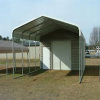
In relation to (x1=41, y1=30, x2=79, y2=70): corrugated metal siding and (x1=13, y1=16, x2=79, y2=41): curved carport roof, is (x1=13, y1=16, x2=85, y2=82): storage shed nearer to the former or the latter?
(x1=41, y1=30, x2=79, y2=70): corrugated metal siding

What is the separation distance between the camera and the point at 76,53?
16.7 metres

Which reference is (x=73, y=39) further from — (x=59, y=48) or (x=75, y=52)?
(x=59, y=48)

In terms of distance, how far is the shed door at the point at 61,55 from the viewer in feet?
55.6

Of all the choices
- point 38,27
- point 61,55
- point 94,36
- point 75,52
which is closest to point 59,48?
point 61,55

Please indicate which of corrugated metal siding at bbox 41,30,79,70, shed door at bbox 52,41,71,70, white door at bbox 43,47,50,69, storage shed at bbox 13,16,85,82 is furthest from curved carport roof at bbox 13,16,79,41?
shed door at bbox 52,41,71,70

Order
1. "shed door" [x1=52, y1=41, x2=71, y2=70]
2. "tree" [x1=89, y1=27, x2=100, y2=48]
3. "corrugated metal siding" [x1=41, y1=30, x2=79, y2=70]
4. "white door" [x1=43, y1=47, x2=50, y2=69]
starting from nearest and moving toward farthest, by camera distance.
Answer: "corrugated metal siding" [x1=41, y1=30, x2=79, y2=70] → "shed door" [x1=52, y1=41, x2=71, y2=70] → "white door" [x1=43, y1=47, x2=50, y2=69] → "tree" [x1=89, y1=27, x2=100, y2=48]

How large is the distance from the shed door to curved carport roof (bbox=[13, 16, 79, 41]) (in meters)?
1.41

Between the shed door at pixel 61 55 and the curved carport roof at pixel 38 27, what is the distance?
141 cm

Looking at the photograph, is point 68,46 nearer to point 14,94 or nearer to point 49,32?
point 49,32

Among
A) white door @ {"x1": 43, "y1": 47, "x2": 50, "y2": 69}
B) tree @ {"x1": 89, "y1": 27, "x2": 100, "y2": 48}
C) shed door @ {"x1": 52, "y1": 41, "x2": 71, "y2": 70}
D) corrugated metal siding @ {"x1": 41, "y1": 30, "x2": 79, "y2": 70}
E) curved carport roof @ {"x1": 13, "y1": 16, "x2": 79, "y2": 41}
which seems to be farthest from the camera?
tree @ {"x1": 89, "y1": 27, "x2": 100, "y2": 48}

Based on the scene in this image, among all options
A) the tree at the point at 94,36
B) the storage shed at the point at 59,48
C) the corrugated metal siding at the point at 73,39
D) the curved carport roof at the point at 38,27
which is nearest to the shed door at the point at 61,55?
the storage shed at the point at 59,48

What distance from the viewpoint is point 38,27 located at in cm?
1420

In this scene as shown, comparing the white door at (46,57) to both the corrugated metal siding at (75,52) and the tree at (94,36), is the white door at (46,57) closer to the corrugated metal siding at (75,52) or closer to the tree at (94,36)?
the corrugated metal siding at (75,52)

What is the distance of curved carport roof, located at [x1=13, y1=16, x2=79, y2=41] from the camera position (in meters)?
12.4
